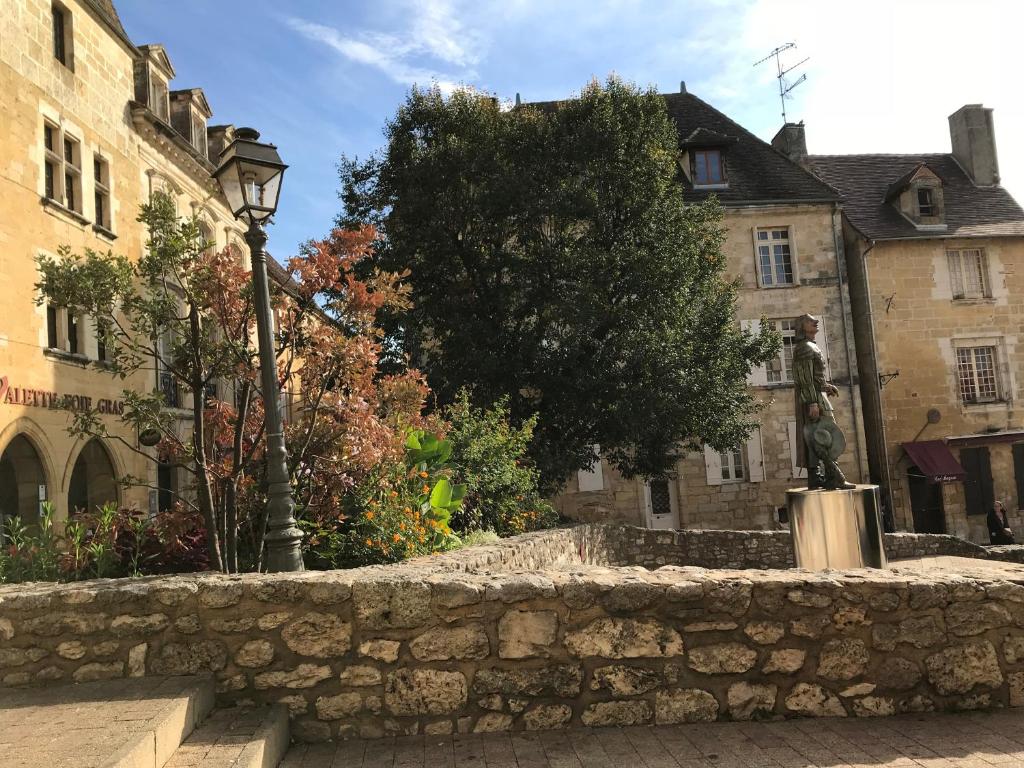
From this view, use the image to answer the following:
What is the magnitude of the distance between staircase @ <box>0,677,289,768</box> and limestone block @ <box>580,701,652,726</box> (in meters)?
1.57

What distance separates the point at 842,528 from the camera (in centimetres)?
866

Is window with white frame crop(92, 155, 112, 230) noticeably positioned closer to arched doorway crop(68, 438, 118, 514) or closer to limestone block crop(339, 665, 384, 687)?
arched doorway crop(68, 438, 118, 514)

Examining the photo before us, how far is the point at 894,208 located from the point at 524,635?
2537 centimetres

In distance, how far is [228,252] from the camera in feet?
20.2

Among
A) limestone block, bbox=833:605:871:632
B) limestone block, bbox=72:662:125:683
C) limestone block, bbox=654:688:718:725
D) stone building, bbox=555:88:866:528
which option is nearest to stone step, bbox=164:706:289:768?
limestone block, bbox=72:662:125:683

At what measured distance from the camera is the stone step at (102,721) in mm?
3129

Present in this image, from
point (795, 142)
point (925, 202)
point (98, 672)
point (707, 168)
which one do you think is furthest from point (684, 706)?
point (795, 142)

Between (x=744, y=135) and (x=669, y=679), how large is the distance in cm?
2428

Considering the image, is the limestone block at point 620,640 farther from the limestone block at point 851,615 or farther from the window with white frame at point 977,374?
the window with white frame at point 977,374

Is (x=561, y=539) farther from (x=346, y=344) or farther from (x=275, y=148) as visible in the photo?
(x=275, y=148)

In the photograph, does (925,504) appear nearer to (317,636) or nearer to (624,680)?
(624,680)

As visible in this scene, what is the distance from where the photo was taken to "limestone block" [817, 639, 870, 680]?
430 centimetres

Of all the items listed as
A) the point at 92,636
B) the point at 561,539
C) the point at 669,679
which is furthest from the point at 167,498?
the point at 669,679

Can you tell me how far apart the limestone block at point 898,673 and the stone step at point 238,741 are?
10.2 feet
